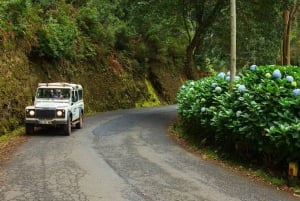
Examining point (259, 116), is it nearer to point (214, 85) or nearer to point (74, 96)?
point (214, 85)

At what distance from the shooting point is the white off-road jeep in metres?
17.1

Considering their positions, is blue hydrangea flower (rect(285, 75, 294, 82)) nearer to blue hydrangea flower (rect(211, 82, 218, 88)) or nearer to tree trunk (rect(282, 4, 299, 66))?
blue hydrangea flower (rect(211, 82, 218, 88))

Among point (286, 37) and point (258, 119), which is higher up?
point (286, 37)

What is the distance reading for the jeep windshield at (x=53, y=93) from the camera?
727 inches

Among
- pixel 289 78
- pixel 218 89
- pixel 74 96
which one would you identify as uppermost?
pixel 289 78

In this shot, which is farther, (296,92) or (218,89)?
(218,89)

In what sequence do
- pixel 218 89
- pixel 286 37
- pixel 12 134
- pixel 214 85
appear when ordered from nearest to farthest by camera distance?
pixel 218 89 → pixel 214 85 → pixel 12 134 → pixel 286 37

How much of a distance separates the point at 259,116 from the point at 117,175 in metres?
3.64

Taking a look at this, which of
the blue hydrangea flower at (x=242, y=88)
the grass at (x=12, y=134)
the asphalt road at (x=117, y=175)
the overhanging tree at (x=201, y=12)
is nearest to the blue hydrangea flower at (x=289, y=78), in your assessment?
the blue hydrangea flower at (x=242, y=88)

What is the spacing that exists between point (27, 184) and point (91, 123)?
12653 millimetres

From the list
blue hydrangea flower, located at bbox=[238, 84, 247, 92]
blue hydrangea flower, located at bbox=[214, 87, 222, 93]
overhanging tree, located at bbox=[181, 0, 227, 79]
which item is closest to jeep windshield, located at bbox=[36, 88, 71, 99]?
blue hydrangea flower, located at bbox=[214, 87, 222, 93]

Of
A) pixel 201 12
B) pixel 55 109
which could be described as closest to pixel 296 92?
pixel 55 109

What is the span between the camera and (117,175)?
1009 centimetres

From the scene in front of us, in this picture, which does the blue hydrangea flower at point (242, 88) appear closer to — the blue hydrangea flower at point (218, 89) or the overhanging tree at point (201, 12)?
the blue hydrangea flower at point (218, 89)
